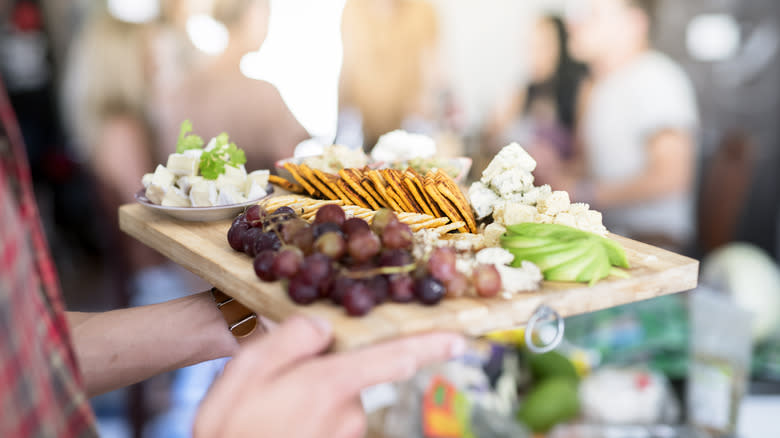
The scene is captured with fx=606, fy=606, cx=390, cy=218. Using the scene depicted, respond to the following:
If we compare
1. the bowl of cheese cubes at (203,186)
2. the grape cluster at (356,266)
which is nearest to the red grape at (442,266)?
the grape cluster at (356,266)

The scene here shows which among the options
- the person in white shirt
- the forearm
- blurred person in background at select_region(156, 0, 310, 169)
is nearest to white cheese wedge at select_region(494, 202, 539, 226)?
the forearm

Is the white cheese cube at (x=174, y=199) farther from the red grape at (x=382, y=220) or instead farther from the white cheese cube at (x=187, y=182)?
the red grape at (x=382, y=220)

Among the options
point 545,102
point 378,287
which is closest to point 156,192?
point 378,287

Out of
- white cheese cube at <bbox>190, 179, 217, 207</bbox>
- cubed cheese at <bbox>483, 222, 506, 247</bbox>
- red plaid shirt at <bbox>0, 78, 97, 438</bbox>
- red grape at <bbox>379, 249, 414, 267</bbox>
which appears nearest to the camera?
red plaid shirt at <bbox>0, 78, 97, 438</bbox>

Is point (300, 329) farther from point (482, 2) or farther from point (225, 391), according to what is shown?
point (482, 2)

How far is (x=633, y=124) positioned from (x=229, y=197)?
3.29 m

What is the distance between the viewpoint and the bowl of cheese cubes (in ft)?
5.62

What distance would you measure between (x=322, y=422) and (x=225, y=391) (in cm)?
16

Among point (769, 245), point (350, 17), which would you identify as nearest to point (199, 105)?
point (350, 17)

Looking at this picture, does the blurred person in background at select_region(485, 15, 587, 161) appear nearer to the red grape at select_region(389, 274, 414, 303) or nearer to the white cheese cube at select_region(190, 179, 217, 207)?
the white cheese cube at select_region(190, 179, 217, 207)

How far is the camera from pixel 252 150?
4074mm

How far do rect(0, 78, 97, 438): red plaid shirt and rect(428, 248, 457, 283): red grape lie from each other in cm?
64

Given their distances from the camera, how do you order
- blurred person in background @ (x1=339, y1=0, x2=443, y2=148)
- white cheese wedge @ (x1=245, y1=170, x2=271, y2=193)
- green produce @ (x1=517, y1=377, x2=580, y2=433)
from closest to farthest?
white cheese wedge @ (x1=245, y1=170, x2=271, y2=193) < green produce @ (x1=517, y1=377, x2=580, y2=433) < blurred person in background @ (x1=339, y1=0, x2=443, y2=148)

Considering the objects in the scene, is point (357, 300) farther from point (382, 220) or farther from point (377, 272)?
point (382, 220)
